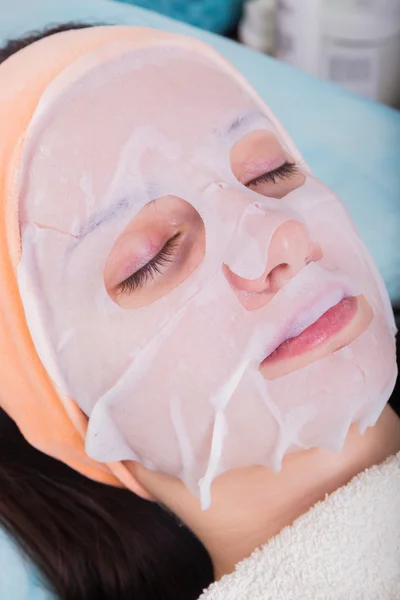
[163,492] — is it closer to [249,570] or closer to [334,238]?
[249,570]

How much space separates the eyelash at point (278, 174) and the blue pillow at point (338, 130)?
20 cm

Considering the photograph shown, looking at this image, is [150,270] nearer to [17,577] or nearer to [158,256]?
[158,256]

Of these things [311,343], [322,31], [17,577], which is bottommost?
[17,577]

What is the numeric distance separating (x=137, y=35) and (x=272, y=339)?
0.99ft

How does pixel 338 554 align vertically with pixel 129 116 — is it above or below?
below

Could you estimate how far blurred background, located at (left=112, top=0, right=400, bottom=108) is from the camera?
76 cm

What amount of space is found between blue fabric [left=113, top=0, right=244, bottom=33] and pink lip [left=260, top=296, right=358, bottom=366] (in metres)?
0.50

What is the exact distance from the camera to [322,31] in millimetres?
798

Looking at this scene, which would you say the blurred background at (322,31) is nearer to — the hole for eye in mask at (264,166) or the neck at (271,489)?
the hole for eye in mask at (264,166)

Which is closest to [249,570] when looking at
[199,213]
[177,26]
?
[199,213]

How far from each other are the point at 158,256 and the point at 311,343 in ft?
0.47

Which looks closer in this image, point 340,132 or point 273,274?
point 273,274

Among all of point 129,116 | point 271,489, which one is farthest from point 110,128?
point 271,489

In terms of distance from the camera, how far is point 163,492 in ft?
2.11
